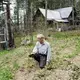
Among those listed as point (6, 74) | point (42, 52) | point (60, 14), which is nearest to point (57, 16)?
point (60, 14)

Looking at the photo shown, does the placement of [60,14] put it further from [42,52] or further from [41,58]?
[41,58]

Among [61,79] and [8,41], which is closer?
[61,79]

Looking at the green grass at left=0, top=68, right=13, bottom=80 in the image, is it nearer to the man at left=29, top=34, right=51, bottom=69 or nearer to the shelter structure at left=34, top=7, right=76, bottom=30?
the man at left=29, top=34, right=51, bottom=69

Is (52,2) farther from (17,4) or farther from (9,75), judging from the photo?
(9,75)

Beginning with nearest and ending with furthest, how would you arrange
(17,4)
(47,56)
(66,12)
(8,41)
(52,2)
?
1. (47,56)
2. (8,41)
3. (66,12)
4. (17,4)
5. (52,2)

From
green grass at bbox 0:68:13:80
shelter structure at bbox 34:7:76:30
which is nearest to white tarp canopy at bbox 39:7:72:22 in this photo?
shelter structure at bbox 34:7:76:30

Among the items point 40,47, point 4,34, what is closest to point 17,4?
point 4,34

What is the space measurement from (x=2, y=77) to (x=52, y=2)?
38.9m

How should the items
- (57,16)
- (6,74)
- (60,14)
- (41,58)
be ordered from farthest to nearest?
(60,14)
(57,16)
(41,58)
(6,74)

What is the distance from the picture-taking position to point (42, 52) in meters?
6.89

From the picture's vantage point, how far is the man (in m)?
6.69

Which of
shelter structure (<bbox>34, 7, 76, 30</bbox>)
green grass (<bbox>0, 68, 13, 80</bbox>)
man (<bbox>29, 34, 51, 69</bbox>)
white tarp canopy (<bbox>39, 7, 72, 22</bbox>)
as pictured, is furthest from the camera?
white tarp canopy (<bbox>39, 7, 72, 22</bbox>)

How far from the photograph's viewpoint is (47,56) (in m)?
6.69

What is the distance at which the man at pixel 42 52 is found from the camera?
6.69 metres
